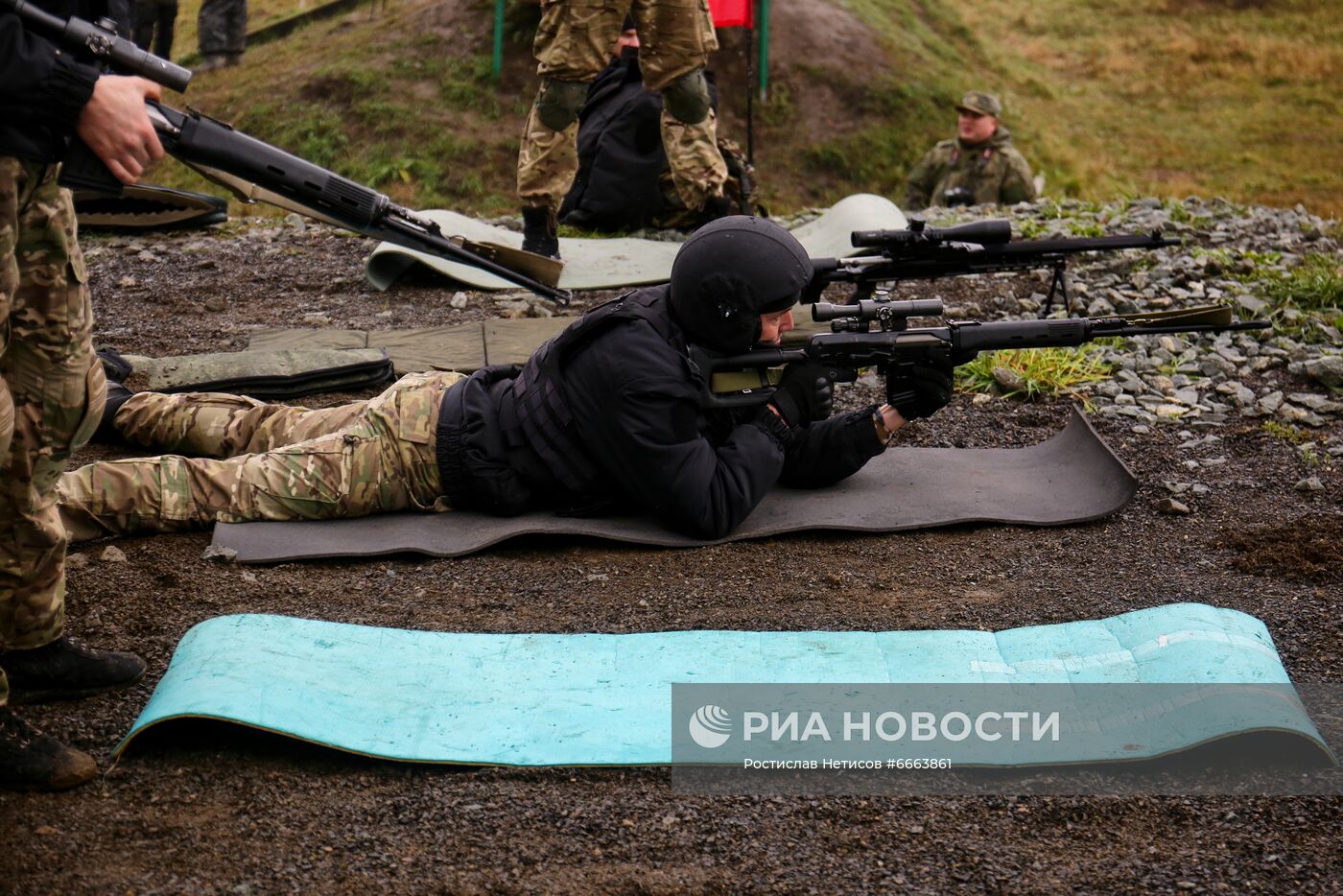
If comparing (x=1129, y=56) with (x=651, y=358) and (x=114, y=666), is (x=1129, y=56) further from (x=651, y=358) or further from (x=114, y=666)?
(x=114, y=666)

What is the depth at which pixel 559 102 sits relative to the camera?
24.4 ft

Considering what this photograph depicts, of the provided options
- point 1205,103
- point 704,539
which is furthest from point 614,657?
point 1205,103

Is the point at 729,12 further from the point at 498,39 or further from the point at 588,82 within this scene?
the point at 588,82

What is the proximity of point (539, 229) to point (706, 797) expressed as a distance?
17.3 feet

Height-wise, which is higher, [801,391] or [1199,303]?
[801,391]

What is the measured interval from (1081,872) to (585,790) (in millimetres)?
1034

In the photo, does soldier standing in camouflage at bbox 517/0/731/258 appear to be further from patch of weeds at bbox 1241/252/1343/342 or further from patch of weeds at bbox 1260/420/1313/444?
patch of weeds at bbox 1260/420/1313/444

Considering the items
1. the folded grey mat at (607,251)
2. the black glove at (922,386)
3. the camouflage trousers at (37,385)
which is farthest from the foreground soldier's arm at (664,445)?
the folded grey mat at (607,251)

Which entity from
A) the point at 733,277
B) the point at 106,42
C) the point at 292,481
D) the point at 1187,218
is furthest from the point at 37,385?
the point at 1187,218

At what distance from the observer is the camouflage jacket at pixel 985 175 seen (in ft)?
34.1

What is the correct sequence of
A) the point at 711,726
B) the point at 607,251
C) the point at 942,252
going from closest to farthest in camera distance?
the point at 711,726 → the point at 942,252 → the point at 607,251

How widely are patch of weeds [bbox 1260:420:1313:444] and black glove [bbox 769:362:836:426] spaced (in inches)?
85.7

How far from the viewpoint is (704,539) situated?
4273 mm

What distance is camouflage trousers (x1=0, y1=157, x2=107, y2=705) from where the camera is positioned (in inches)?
107
